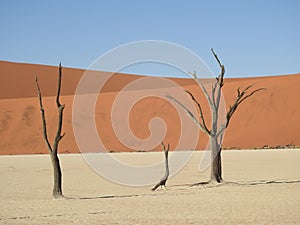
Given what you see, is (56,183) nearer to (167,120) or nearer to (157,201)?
(157,201)

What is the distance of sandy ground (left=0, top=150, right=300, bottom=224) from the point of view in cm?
1163

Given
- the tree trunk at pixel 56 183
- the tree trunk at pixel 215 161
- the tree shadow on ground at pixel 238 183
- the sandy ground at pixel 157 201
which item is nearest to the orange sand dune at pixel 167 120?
the sandy ground at pixel 157 201

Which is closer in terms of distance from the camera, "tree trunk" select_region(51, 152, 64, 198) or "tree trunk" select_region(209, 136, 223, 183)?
"tree trunk" select_region(51, 152, 64, 198)

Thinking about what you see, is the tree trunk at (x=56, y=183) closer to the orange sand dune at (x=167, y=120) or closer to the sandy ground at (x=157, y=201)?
the sandy ground at (x=157, y=201)

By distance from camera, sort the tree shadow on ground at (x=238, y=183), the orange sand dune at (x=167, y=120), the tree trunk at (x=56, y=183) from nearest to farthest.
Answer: the tree trunk at (x=56, y=183) → the tree shadow on ground at (x=238, y=183) → the orange sand dune at (x=167, y=120)

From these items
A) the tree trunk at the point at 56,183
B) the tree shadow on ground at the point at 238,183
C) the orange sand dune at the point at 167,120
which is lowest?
the orange sand dune at the point at 167,120

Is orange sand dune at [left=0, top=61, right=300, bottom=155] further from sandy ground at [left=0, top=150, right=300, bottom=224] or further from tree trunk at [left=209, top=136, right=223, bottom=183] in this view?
tree trunk at [left=209, top=136, right=223, bottom=183]

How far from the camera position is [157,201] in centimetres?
1470

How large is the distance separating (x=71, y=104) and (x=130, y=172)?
3658cm

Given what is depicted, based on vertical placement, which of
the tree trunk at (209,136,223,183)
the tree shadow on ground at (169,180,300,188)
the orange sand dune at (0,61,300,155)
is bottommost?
the orange sand dune at (0,61,300,155)

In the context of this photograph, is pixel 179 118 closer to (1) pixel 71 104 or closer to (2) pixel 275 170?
(1) pixel 71 104

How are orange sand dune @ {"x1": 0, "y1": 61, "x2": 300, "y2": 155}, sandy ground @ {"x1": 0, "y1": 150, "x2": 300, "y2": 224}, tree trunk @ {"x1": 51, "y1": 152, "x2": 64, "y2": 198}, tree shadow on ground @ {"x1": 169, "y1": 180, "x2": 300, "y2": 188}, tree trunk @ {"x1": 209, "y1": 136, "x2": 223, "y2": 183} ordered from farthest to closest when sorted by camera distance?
orange sand dune @ {"x1": 0, "y1": 61, "x2": 300, "y2": 155}, tree trunk @ {"x1": 209, "y1": 136, "x2": 223, "y2": 183}, tree shadow on ground @ {"x1": 169, "y1": 180, "x2": 300, "y2": 188}, tree trunk @ {"x1": 51, "y1": 152, "x2": 64, "y2": 198}, sandy ground @ {"x1": 0, "y1": 150, "x2": 300, "y2": 224}

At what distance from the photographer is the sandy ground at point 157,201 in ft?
38.2

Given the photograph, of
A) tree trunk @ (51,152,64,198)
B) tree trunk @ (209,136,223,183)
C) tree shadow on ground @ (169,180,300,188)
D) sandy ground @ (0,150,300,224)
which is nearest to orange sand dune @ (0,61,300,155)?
sandy ground @ (0,150,300,224)
